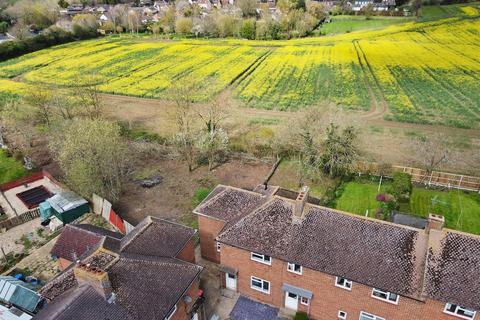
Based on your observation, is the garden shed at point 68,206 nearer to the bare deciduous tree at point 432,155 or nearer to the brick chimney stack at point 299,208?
the brick chimney stack at point 299,208

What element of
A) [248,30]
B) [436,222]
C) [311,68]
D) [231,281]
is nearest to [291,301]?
[231,281]

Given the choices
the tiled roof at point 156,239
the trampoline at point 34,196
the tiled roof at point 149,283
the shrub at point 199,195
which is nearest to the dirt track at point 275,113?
the shrub at point 199,195

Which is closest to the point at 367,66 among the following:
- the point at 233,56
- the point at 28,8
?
the point at 233,56

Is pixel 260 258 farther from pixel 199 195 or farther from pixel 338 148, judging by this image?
pixel 338 148

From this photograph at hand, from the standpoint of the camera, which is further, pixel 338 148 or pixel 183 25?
pixel 183 25

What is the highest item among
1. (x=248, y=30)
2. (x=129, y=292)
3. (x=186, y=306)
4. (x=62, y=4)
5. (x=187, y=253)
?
(x=62, y=4)

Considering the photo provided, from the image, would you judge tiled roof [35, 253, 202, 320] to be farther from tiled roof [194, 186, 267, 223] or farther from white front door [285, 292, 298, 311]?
white front door [285, 292, 298, 311]

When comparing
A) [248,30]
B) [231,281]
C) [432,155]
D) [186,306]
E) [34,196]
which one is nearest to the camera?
[186,306]
